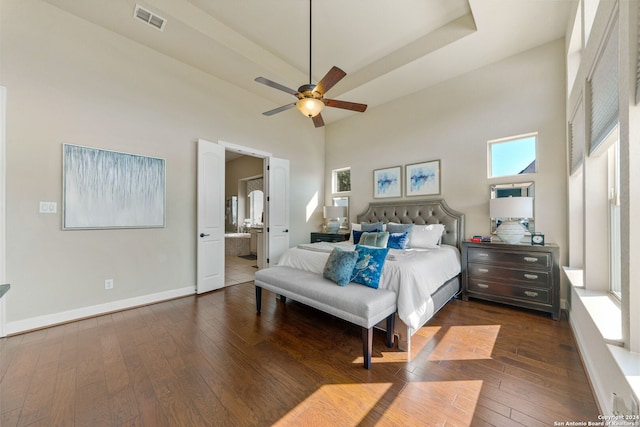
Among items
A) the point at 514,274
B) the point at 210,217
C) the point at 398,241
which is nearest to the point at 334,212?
the point at 398,241

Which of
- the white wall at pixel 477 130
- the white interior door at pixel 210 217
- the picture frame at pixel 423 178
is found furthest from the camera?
the picture frame at pixel 423 178

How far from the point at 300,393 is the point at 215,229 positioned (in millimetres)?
2950

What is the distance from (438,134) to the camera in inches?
163

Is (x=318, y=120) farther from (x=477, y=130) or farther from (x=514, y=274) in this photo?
(x=514, y=274)

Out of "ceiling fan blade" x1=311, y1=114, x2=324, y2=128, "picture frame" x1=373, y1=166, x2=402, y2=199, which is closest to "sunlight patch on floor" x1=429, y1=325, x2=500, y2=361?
"picture frame" x1=373, y1=166, x2=402, y2=199

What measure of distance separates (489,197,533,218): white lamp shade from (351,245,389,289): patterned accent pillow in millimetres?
1836

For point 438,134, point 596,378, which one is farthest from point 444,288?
point 438,134

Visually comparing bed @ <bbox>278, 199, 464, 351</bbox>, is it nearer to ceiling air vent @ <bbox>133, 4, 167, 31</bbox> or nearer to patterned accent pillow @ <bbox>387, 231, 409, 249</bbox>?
patterned accent pillow @ <bbox>387, 231, 409, 249</bbox>

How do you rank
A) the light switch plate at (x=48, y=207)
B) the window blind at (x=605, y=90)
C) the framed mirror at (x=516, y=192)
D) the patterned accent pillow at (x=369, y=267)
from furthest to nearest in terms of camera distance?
the framed mirror at (x=516, y=192)
the light switch plate at (x=48, y=207)
the patterned accent pillow at (x=369, y=267)
the window blind at (x=605, y=90)

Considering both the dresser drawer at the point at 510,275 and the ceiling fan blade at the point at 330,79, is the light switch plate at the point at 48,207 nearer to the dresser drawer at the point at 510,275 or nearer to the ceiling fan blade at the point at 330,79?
the ceiling fan blade at the point at 330,79

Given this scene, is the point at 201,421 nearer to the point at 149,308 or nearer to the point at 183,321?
the point at 183,321

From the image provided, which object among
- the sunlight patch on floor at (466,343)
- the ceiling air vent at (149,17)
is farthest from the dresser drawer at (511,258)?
the ceiling air vent at (149,17)

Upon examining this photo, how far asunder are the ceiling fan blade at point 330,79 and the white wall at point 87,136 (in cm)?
233

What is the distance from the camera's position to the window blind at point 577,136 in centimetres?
223
